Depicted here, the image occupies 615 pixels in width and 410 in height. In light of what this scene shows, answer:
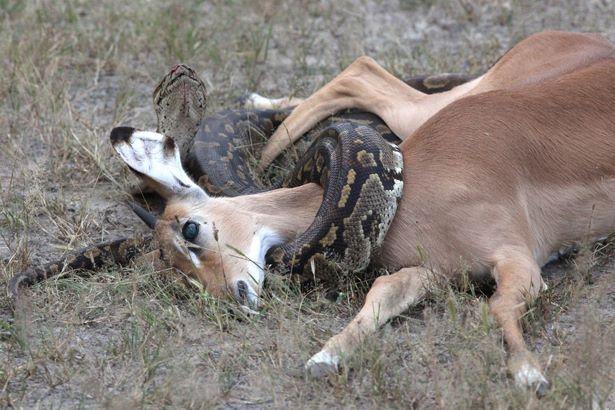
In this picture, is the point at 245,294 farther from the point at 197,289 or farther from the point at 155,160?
the point at 155,160

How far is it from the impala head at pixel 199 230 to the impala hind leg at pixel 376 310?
697mm

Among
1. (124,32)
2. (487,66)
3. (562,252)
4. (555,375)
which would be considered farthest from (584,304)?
(124,32)

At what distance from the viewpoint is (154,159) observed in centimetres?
688

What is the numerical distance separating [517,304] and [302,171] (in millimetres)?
1994

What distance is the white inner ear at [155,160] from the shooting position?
22.4ft

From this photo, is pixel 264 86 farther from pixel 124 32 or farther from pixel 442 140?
pixel 442 140

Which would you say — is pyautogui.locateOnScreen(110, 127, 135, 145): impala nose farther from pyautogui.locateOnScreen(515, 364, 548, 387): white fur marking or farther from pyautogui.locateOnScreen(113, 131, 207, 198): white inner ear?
pyautogui.locateOnScreen(515, 364, 548, 387): white fur marking

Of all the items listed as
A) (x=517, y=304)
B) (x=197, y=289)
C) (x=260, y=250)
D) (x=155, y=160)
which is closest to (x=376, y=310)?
(x=517, y=304)

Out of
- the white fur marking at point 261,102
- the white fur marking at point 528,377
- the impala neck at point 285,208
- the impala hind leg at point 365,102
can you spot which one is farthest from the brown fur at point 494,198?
the white fur marking at point 261,102

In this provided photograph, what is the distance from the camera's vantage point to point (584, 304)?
6.34 m

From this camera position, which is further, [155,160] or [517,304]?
[155,160]

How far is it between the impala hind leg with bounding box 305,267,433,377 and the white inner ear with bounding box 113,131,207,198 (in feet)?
4.70

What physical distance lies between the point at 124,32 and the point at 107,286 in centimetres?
467

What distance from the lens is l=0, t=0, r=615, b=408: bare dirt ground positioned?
541 centimetres
